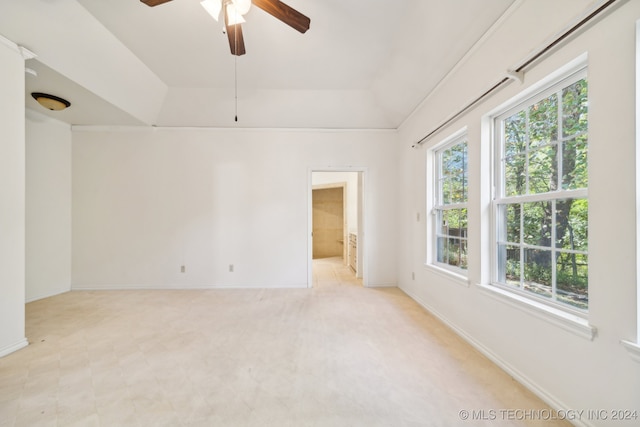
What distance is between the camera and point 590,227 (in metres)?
1.36

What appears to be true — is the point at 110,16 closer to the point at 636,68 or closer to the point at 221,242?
the point at 221,242

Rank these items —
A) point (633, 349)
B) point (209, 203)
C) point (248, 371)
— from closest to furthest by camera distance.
Result: point (633, 349) < point (248, 371) < point (209, 203)

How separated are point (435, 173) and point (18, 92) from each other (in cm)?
440

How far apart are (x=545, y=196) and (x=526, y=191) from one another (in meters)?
0.21

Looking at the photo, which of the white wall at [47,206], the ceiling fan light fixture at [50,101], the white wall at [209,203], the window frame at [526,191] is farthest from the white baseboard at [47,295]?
the window frame at [526,191]

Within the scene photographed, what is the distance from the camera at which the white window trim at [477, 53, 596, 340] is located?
143cm

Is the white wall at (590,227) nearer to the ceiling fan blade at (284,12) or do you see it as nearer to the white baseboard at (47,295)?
the ceiling fan blade at (284,12)

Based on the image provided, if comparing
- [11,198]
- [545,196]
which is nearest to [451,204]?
[545,196]

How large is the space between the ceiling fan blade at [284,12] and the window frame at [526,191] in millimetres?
1716

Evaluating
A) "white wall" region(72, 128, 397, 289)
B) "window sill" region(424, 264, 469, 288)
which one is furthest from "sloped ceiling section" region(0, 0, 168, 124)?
"window sill" region(424, 264, 469, 288)

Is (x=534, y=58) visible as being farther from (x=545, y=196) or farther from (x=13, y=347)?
(x=13, y=347)

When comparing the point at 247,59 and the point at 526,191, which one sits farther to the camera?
the point at 247,59

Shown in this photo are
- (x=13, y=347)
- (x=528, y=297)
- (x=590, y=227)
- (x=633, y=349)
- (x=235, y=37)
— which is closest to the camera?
(x=633, y=349)

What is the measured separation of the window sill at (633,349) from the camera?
1131mm
